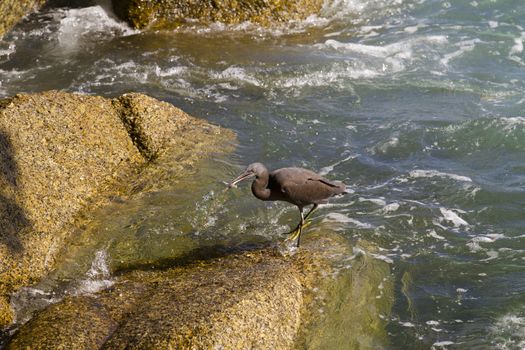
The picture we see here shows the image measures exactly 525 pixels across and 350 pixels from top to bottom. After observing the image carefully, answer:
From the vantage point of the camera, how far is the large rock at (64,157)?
18.1 feet

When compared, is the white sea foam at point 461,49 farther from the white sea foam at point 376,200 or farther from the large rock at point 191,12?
the white sea foam at point 376,200

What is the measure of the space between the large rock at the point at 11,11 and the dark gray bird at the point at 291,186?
617 cm

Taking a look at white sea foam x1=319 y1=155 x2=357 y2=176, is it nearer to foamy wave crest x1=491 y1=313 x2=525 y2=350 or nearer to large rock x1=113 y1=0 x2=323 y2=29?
foamy wave crest x1=491 y1=313 x2=525 y2=350

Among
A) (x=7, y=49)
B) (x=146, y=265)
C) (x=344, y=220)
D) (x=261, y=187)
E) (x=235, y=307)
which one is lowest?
(x=344, y=220)

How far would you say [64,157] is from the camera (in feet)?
→ 20.8

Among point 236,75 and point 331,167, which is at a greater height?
point 236,75

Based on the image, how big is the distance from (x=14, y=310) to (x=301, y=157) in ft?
12.2

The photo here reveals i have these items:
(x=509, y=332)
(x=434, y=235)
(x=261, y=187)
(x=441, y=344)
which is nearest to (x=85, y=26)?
(x=261, y=187)

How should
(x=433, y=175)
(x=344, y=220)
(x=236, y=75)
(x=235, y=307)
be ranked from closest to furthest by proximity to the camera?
(x=235, y=307) → (x=344, y=220) → (x=433, y=175) → (x=236, y=75)

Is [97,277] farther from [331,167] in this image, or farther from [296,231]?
[331,167]

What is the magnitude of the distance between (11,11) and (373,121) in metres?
5.87

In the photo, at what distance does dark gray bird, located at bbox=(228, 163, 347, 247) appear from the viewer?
6008 mm

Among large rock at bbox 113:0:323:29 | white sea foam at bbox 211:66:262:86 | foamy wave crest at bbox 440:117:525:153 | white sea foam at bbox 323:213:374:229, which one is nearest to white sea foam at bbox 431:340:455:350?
white sea foam at bbox 323:213:374:229

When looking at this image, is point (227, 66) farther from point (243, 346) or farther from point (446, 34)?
point (243, 346)
